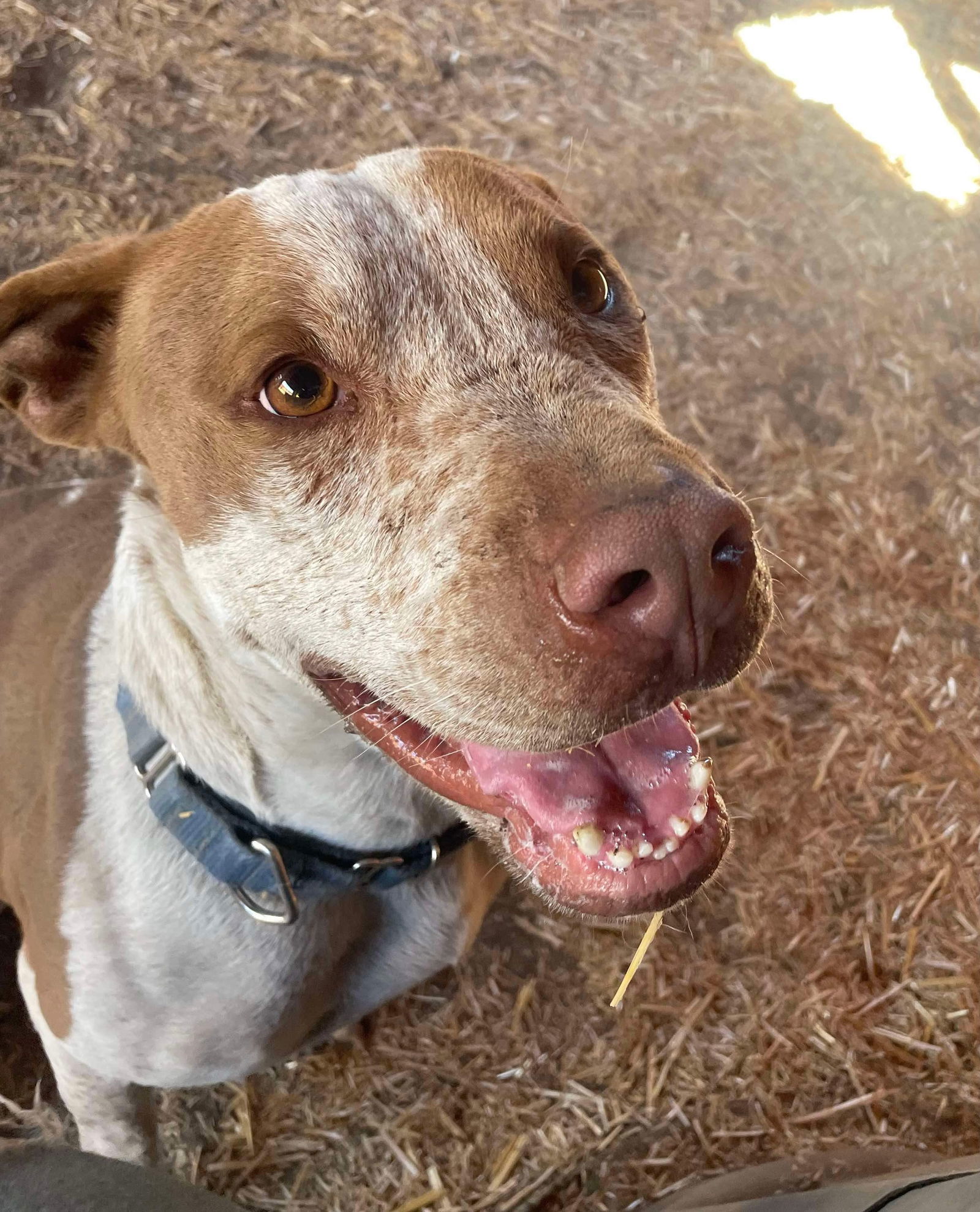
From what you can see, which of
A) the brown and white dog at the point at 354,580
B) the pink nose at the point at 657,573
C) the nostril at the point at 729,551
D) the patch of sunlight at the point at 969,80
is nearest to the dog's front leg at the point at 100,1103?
the brown and white dog at the point at 354,580

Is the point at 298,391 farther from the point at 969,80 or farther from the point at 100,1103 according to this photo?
the point at 969,80

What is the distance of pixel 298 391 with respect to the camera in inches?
62.2

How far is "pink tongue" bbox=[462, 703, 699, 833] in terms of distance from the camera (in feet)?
5.04

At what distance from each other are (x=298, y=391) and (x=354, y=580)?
32 centimetres

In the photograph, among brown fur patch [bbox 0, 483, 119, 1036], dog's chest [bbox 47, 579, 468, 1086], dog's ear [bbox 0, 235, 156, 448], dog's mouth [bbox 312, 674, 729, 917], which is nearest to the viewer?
dog's mouth [bbox 312, 674, 729, 917]

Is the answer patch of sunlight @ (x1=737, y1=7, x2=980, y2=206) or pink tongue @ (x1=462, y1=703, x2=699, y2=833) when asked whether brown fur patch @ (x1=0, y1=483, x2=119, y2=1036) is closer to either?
pink tongue @ (x1=462, y1=703, x2=699, y2=833)

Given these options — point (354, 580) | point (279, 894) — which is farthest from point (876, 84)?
point (279, 894)

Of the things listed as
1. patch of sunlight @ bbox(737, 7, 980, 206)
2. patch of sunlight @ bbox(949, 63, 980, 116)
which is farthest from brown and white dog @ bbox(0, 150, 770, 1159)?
patch of sunlight @ bbox(949, 63, 980, 116)

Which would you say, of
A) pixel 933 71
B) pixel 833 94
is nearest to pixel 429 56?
pixel 833 94

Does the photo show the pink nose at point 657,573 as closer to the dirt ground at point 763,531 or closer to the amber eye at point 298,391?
the amber eye at point 298,391

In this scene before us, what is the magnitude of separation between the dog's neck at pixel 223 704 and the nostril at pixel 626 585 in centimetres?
70

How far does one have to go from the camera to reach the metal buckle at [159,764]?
184cm

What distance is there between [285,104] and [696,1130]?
4.24 meters

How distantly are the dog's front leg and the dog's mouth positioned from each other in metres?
1.25
